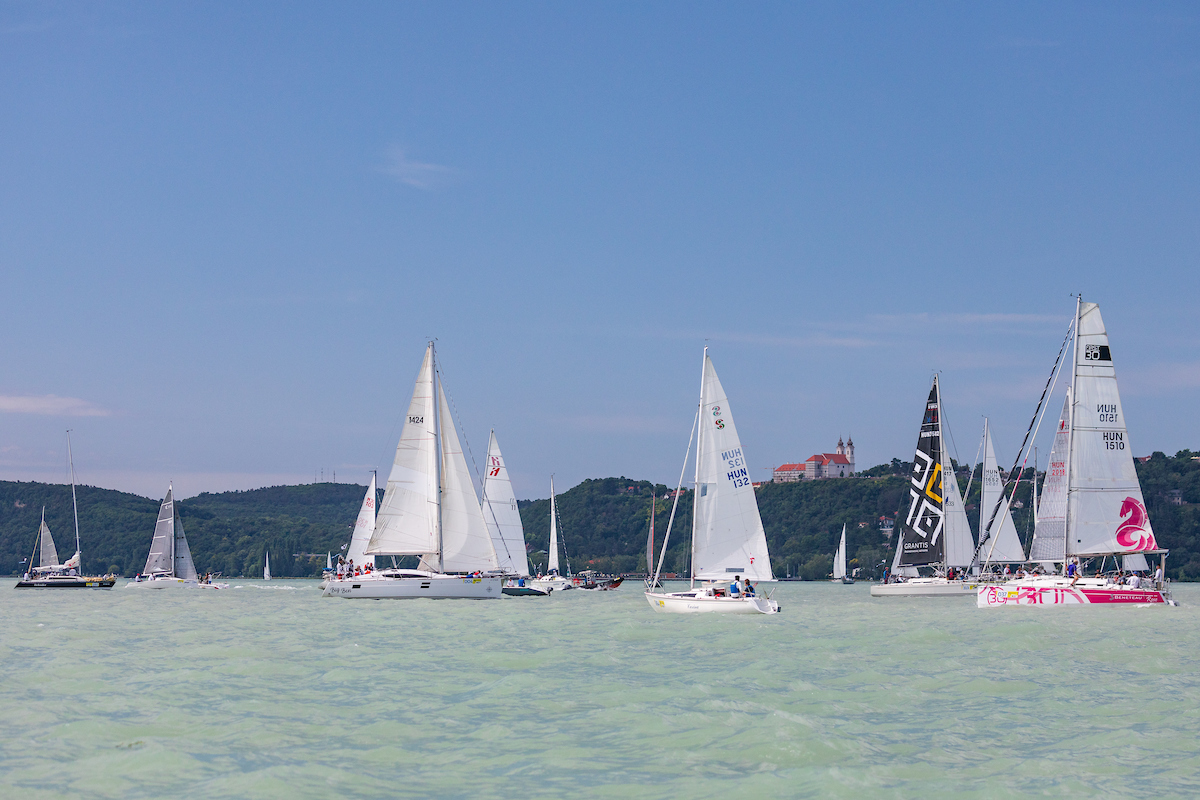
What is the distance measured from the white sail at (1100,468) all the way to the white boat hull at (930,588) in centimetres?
1703

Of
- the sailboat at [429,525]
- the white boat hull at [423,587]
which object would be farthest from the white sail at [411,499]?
the white boat hull at [423,587]

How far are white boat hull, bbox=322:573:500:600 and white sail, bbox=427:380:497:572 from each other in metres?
0.86

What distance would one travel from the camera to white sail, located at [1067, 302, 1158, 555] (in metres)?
40.5

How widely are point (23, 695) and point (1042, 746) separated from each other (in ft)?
44.8

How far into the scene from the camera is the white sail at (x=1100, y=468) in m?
40.5

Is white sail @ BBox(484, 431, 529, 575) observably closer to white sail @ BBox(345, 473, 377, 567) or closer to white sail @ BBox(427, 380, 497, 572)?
white sail @ BBox(345, 473, 377, 567)

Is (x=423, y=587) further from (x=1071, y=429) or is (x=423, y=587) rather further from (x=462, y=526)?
(x=1071, y=429)

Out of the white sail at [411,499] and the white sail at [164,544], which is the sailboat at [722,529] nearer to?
the white sail at [411,499]

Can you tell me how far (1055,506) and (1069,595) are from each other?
199 inches

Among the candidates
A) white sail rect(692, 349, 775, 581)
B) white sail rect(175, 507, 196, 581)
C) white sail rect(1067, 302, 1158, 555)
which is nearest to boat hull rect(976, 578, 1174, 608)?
white sail rect(1067, 302, 1158, 555)

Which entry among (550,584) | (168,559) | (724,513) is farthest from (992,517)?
(168,559)

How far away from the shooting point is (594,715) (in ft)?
49.1

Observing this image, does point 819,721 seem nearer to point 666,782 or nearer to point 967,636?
point 666,782

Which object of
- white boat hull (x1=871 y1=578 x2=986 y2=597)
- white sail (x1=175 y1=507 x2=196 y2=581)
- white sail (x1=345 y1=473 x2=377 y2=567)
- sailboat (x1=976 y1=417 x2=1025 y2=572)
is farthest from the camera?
white sail (x1=175 y1=507 x2=196 y2=581)
